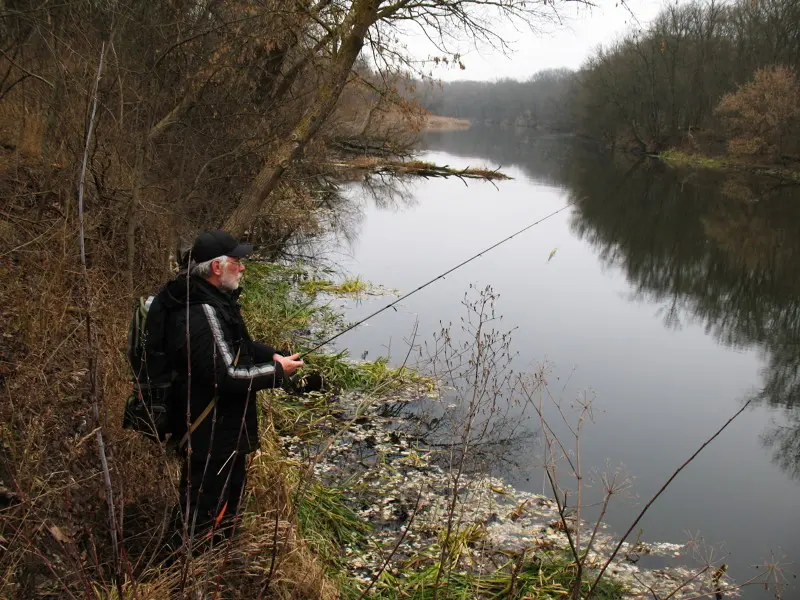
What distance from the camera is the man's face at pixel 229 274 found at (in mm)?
3029

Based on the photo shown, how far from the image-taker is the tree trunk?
8000 millimetres

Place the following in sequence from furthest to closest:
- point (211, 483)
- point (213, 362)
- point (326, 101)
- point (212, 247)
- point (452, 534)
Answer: point (326, 101) → point (452, 534) → point (211, 483) → point (212, 247) → point (213, 362)

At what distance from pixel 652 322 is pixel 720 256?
225 inches

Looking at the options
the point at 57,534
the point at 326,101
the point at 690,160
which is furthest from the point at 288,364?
the point at 690,160

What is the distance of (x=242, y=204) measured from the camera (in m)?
8.48

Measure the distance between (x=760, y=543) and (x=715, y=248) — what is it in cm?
1226

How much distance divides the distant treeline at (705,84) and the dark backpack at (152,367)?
3080cm

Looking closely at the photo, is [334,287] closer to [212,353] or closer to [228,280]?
[228,280]

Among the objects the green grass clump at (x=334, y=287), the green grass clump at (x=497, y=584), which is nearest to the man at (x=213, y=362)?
the green grass clump at (x=497, y=584)

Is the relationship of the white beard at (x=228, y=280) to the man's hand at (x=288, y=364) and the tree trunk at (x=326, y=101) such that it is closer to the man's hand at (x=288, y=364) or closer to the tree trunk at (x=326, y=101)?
the man's hand at (x=288, y=364)

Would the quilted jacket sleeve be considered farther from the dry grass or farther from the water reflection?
the water reflection

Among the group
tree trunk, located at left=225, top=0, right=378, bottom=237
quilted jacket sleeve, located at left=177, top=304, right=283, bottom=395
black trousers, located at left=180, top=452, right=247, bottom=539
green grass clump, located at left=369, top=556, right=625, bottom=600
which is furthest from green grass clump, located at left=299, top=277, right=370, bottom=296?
quilted jacket sleeve, located at left=177, top=304, right=283, bottom=395

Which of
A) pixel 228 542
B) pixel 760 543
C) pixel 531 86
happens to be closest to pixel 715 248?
pixel 760 543

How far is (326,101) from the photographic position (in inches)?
320
